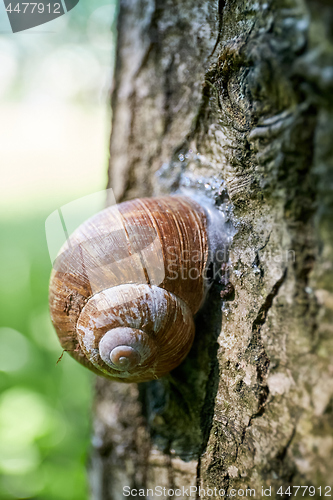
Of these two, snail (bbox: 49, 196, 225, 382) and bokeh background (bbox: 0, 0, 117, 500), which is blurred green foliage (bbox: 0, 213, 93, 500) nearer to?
bokeh background (bbox: 0, 0, 117, 500)

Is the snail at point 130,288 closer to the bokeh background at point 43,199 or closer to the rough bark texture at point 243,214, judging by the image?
the rough bark texture at point 243,214

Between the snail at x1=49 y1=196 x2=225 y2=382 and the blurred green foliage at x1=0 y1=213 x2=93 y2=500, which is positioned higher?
the snail at x1=49 y1=196 x2=225 y2=382

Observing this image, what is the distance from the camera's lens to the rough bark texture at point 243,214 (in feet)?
1.73

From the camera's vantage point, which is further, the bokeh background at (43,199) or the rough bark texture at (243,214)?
the bokeh background at (43,199)

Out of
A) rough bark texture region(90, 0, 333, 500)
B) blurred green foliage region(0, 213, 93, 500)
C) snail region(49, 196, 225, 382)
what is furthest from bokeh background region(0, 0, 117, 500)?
snail region(49, 196, 225, 382)

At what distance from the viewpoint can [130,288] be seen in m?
0.71

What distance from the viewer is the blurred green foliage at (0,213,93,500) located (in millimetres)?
1594

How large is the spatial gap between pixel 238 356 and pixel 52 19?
1170mm

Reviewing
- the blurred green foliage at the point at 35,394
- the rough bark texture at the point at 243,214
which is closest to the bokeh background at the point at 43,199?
the blurred green foliage at the point at 35,394

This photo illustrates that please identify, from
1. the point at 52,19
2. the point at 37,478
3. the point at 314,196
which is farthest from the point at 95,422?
the point at 52,19

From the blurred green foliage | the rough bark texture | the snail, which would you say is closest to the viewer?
the rough bark texture

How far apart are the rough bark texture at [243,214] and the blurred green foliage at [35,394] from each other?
1.80ft

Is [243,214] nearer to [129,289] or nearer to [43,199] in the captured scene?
[129,289]

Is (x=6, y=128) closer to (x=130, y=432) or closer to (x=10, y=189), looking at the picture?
(x=10, y=189)
